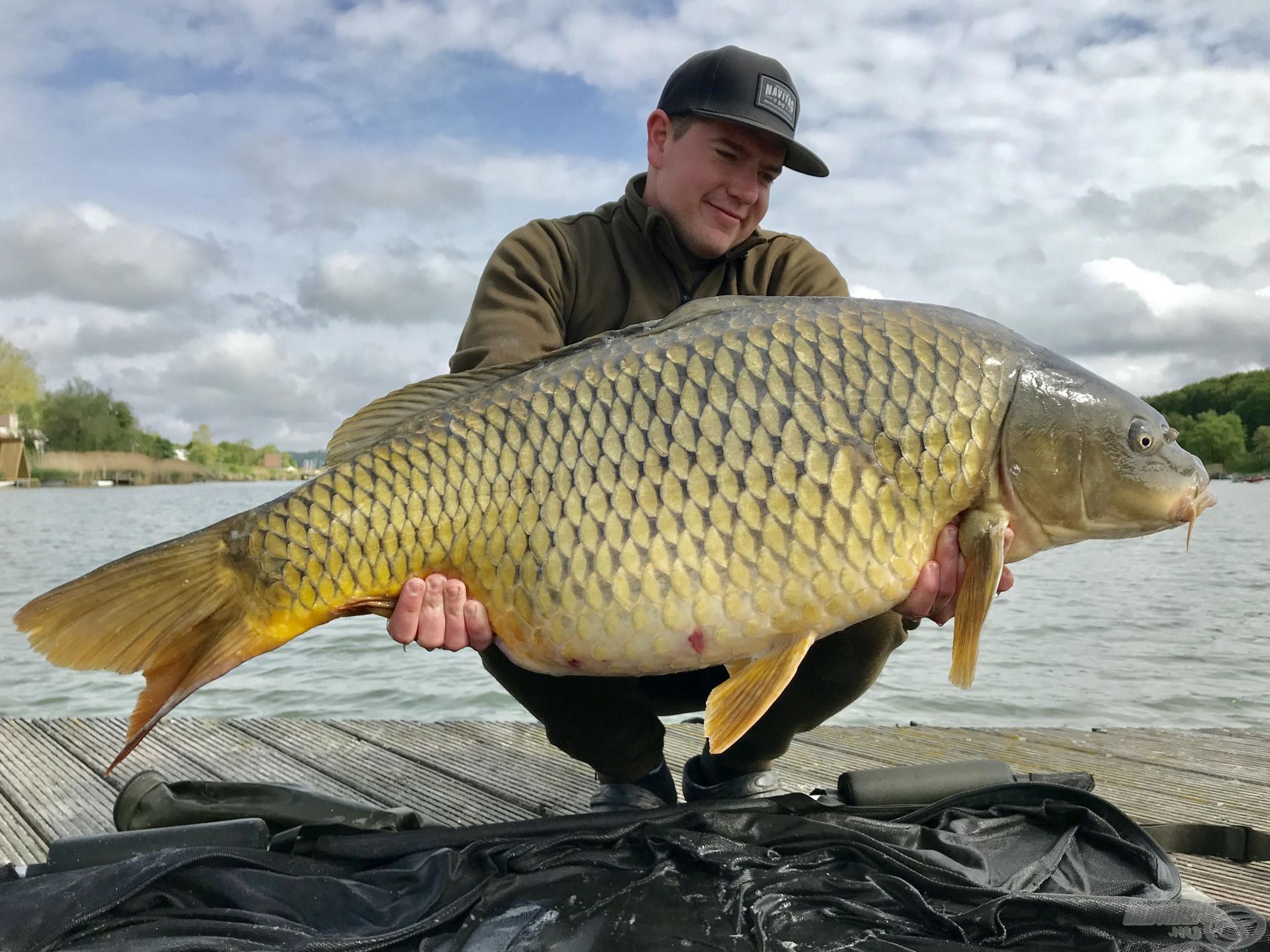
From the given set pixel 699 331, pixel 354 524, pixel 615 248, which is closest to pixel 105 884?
pixel 354 524

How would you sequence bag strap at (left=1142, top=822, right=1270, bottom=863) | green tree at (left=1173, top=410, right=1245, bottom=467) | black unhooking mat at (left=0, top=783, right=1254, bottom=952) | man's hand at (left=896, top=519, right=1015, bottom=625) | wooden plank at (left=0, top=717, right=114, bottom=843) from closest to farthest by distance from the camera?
black unhooking mat at (left=0, top=783, right=1254, bottom=952) < man's hand at (left=896, top=519, right=1015, bottom=625) < bag strap at (left=1142, top=822, right=1270, bottom=863) < wooden plank at (left=0, top=717, right=114, bottom=843) < green tree at (left=1173, top=410, right=1245, bottom=467)

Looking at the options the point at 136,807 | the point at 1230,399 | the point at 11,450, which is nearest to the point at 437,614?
the point at 136,807

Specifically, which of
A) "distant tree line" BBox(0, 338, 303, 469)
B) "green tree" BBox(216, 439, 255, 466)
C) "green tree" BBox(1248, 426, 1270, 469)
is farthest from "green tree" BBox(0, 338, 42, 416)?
"green tree" BBox(1248, 426, 1270, 469)

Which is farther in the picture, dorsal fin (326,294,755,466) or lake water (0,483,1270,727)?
lake water (0,483,1270,727)

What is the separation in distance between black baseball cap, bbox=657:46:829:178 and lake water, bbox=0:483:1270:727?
9.54 ft

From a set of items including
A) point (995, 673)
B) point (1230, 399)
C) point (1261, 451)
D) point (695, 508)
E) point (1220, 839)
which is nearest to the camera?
point (695, 508)

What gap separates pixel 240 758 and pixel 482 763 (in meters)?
0.64

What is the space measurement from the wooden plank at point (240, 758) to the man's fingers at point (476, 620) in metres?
0.80

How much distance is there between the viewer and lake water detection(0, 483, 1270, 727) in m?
4.82

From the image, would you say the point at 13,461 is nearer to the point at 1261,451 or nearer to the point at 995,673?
the point at 995,673

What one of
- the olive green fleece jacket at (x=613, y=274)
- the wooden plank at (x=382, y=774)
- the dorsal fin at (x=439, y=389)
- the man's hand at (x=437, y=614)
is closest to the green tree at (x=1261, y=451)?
the olive green fleece jacket at (x=613, y=274)

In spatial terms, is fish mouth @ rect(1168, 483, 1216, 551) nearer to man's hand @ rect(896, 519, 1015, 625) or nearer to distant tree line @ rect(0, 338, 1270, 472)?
man's hand @ rect(896, 519, 1015, 625)

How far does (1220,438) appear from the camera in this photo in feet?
176

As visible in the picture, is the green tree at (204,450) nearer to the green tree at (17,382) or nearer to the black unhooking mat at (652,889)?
the green tree at (17,382)
